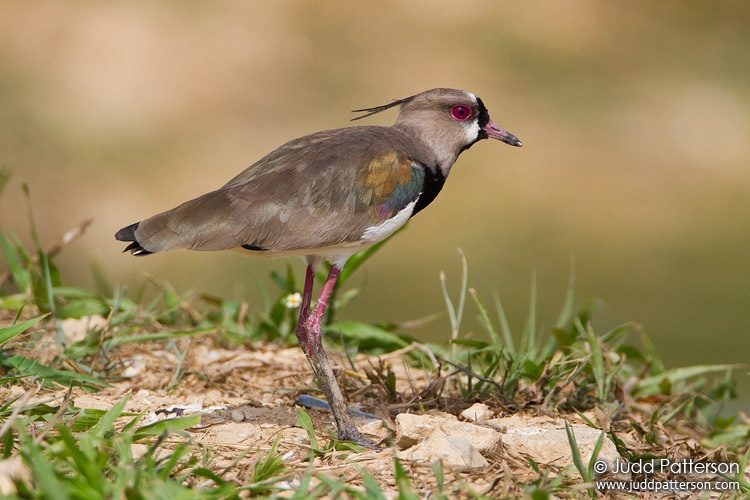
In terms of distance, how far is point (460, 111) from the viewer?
5.23 metres

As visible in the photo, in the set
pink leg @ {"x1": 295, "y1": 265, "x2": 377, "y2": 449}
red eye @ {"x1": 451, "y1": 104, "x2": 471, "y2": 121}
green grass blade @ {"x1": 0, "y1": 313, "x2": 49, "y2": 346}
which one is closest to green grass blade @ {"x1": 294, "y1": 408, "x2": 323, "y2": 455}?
pink leg @ {"x1": 295, "y1": 265, "x2": 377, "y2": 449}

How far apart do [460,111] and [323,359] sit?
1.51 metres

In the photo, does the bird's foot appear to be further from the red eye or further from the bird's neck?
the red eye

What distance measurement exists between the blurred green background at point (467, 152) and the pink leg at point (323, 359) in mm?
4429

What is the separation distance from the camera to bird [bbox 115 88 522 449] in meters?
4.38

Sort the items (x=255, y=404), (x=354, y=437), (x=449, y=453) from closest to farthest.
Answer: (x=449, y=453) → (x=354, y=437) → (x=255, y=404)

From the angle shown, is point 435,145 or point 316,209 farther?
point 435,145

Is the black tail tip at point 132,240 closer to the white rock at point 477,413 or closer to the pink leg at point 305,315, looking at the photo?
the pink leg at point 305,315

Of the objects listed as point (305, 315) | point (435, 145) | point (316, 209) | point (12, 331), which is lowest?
point (305, 315)

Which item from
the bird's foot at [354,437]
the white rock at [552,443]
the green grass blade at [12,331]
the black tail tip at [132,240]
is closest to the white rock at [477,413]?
the white rock at [552,443]

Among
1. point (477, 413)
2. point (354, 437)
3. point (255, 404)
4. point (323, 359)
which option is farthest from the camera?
point (255, 404)

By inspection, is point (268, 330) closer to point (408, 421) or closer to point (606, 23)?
point (408, 421)

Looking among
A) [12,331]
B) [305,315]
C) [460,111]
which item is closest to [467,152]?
[460,111]

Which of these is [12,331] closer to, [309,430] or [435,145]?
[309,430]
